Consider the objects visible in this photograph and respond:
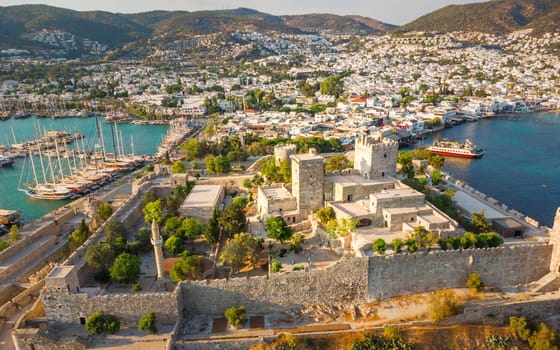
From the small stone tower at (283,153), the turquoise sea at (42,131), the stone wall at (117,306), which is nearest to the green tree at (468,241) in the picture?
the stone wall at (117,306)

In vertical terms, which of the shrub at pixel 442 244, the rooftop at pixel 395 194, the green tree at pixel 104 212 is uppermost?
the rooftop at pixel 395 194

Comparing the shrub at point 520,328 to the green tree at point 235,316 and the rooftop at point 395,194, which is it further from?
the green tree at point 235,316

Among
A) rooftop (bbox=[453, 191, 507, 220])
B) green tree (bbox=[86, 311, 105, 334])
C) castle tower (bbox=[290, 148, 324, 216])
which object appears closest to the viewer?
green tree (bbox=[86, 311, 105, 334])

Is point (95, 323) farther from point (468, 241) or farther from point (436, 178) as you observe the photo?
point (436, 178)

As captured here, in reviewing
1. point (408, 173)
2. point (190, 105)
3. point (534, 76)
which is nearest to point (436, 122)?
point (408, 173)

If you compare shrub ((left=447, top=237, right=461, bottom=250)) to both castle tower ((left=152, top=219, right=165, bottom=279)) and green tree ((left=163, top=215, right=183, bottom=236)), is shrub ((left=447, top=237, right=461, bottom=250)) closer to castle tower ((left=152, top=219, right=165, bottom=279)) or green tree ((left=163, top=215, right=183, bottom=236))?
castle tower ((left=152, top=219, right=165, bottom=279))

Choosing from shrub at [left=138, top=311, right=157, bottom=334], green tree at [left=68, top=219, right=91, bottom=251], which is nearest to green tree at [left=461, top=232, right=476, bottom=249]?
shrub at [left=138, top=311, right=157, bottom=334]
